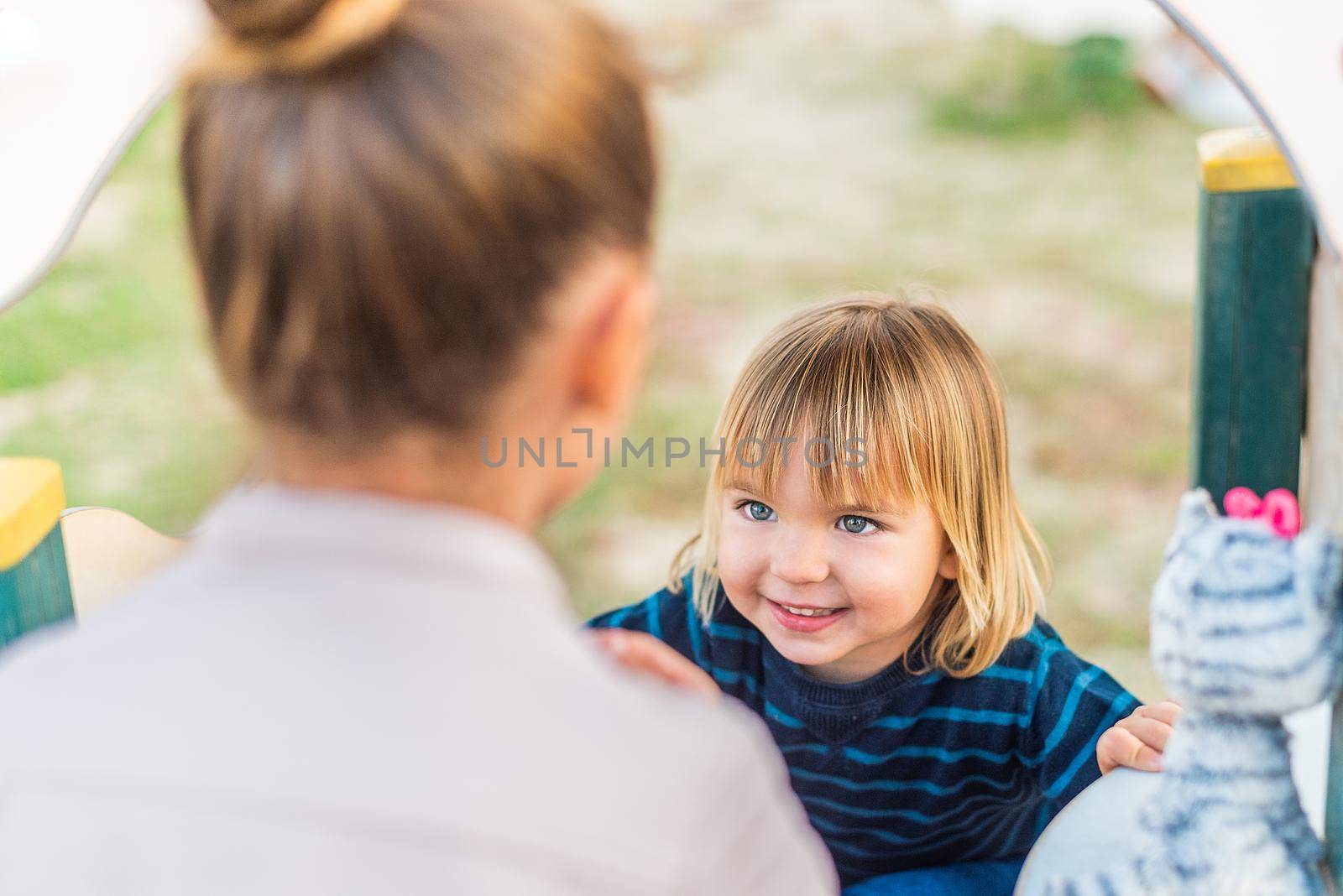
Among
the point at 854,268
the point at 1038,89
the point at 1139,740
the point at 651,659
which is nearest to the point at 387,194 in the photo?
the point at 651,659

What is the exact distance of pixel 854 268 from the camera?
3908 mm

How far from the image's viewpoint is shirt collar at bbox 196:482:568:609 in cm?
58

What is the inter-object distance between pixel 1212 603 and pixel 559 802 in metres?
0.45

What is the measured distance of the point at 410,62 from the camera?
1.87ft

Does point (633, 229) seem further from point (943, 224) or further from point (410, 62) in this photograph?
point (943, 224)

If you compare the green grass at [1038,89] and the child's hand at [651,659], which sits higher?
the green grass at [1038,89]

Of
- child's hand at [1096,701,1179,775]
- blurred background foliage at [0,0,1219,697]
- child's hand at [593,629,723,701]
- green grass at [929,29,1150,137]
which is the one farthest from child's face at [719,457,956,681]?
green grass at [929,29,1150,137]

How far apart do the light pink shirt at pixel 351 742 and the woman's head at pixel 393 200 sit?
0.06 metres

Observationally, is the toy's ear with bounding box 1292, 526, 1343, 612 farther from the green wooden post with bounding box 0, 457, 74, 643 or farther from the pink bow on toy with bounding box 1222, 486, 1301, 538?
the green wooden post with bounding box 0, 457, 74, 643

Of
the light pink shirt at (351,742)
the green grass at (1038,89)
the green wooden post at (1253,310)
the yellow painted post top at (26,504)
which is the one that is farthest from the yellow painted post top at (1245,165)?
the green grass at (1038,89)

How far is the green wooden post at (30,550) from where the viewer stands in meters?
1.15

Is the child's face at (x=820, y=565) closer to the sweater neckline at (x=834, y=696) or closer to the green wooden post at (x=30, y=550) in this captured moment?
the sweater neckline at (x=834, y=696)

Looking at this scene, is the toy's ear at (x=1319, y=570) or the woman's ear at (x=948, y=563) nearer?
the toy's ear at (x=1319, y=570)

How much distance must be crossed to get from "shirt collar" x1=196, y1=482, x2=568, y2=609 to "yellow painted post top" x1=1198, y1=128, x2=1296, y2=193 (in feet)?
3.05
